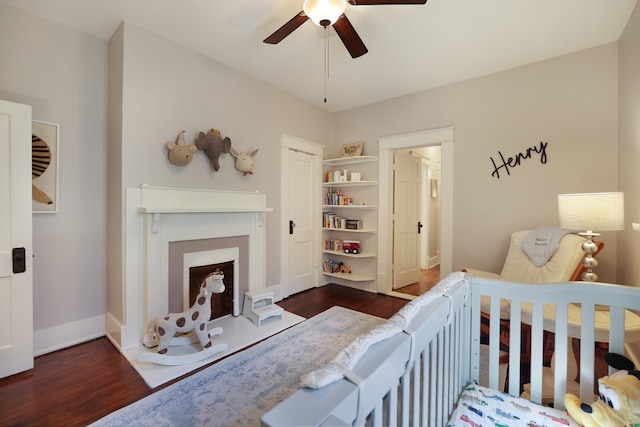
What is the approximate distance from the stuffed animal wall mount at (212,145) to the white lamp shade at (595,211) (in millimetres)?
2896

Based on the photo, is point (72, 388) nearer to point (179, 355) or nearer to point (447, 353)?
point (179, 355)

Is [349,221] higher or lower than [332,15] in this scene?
lower

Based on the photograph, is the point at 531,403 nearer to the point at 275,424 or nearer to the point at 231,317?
the point at 275,424

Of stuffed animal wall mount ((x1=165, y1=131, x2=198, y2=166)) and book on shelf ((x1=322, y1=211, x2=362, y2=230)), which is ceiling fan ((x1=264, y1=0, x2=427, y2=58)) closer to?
stuffed animal wall mount ((x1=165, y1=131, x2=198, y2=166))

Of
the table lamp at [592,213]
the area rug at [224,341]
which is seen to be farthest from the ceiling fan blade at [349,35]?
the area rug at [224,341]

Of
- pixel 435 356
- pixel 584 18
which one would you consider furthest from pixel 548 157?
pixel 435 356

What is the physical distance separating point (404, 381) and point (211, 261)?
2328 mm

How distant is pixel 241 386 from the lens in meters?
1.81

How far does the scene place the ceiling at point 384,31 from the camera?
6.62 feet

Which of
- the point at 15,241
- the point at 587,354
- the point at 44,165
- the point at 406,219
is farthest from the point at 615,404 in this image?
the point at 44,165

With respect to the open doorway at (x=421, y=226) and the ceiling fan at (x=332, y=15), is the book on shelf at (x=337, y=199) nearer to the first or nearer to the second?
the open doorway at (x=421, y=226)

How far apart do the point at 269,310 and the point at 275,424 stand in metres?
2.43

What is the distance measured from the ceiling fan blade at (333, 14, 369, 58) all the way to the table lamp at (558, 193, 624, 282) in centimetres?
184

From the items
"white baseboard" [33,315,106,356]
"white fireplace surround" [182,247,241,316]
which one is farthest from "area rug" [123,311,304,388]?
"white baseboard" [33,315,106,356]
